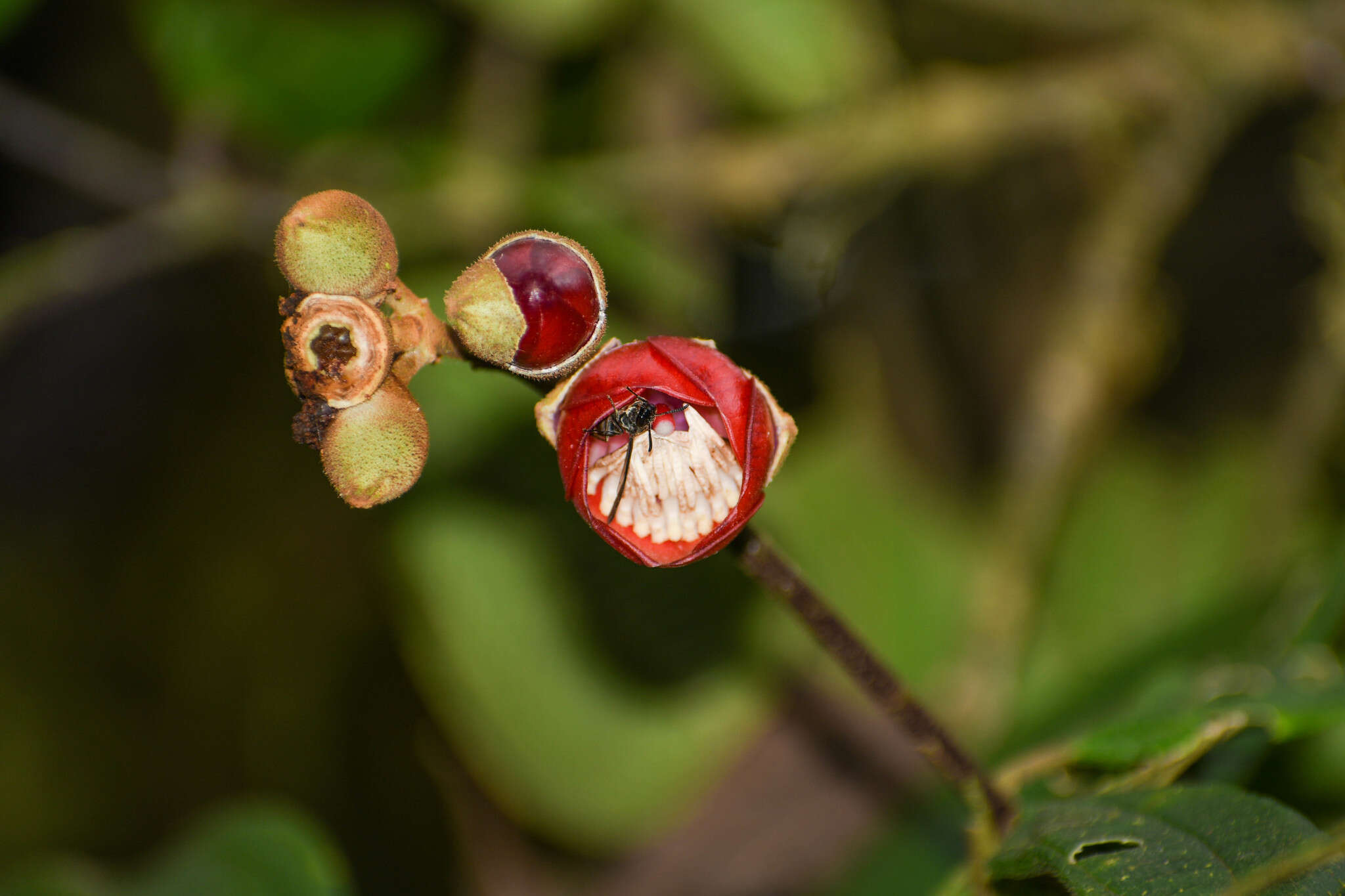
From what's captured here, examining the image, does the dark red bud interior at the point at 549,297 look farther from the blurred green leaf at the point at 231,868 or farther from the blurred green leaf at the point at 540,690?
the blurred green leaf at the point at 540,690

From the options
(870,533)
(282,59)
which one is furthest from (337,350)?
(870,533)

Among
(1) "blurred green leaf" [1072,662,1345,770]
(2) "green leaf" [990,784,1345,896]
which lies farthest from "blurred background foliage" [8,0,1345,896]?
(2) "green leaf" [990,784,1345,896]

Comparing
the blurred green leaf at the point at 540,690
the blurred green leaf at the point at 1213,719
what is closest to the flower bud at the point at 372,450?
the blurred green leaf at the point at 1213,719

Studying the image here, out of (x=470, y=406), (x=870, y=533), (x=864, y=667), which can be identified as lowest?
(x=864, y=667)

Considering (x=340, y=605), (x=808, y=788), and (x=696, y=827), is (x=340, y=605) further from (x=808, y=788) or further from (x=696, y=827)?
(x=808, y=788)

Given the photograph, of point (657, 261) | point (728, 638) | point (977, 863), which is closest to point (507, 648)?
point (728, 638)

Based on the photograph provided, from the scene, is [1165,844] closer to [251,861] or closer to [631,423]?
[631,423]
